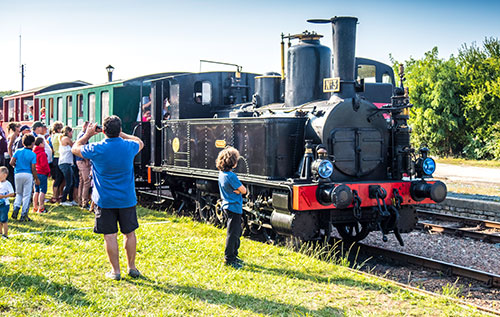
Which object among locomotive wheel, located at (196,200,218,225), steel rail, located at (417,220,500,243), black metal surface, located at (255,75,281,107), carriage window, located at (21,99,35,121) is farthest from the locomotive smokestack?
carriage window, located at (21,99,35,121)

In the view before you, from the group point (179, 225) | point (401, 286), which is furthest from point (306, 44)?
point (401, 286)

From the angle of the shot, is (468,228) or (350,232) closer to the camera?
(350,232)

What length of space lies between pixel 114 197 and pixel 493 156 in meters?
24.7

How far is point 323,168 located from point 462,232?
12.9 feet

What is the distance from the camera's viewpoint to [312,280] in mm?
5875

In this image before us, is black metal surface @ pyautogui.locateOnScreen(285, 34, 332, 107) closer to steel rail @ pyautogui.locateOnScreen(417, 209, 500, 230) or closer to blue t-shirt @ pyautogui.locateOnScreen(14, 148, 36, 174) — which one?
steel rail @ pyautogui.locateOnScreen(417, 209, 500, 230)

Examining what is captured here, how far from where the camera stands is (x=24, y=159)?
8.84 metres

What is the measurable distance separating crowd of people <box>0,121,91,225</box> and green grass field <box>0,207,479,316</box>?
5.09ft

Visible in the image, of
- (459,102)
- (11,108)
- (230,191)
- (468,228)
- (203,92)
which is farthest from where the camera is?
(459,102)

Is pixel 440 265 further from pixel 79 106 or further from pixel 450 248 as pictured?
pixel 79 106

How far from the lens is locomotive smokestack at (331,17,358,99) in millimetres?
7699

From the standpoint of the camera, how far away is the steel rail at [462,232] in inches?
354

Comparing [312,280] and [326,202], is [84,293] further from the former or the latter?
[326,202]

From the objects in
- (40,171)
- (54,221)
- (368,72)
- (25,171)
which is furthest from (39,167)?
(368,72)
